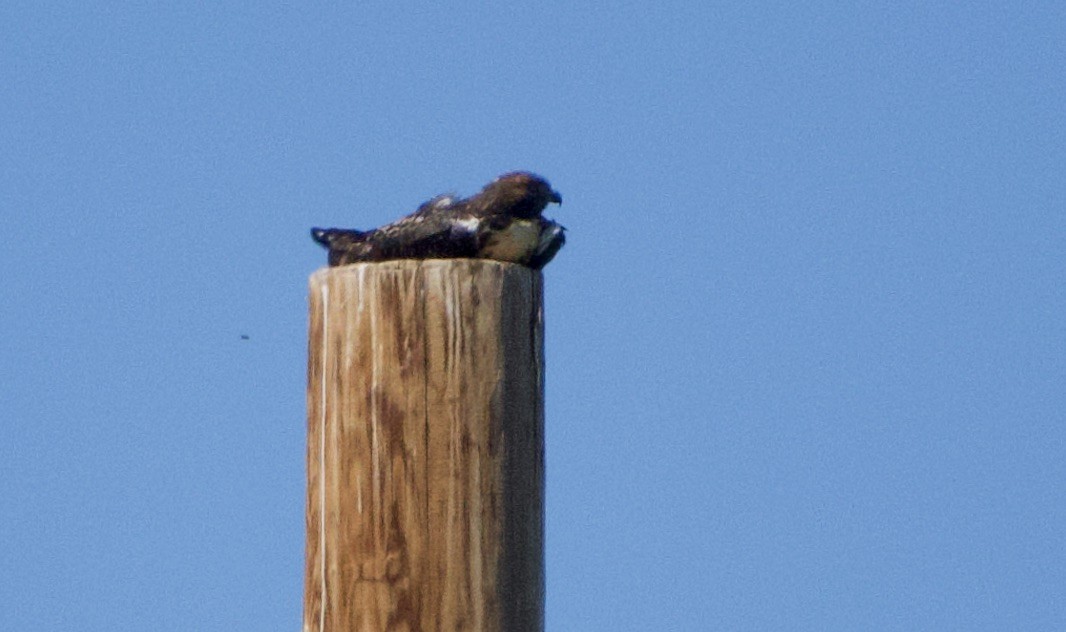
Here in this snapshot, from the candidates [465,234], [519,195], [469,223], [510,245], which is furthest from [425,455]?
[519,195]

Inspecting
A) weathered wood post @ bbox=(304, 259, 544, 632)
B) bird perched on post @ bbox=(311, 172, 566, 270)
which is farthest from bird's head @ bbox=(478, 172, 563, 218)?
weathered wood post @ bbox=(304, 259, 544, 632)

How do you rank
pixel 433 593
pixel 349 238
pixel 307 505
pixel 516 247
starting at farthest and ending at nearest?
pixel 349 238, pixel 516 247, pixel 307 505, pixel 433 593

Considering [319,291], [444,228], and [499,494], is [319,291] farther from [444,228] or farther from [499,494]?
[444,228]

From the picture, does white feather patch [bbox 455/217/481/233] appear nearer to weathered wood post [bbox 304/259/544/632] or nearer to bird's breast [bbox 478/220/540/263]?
bird's breast [bbox 478/220/540/263]

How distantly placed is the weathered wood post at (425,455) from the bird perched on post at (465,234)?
615 mm

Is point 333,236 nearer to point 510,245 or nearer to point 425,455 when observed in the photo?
point 510,245

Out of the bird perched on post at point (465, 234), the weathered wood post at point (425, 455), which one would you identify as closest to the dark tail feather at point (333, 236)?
the bird perched on post at point (465, 234)

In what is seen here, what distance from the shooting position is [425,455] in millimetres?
2980

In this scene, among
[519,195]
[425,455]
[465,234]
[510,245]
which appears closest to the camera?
[425,455]

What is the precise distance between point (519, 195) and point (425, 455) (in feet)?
6.28

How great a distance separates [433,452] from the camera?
2.98 m

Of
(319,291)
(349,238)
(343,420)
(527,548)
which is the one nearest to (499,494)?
(527,548)

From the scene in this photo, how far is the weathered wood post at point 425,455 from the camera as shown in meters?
2.98

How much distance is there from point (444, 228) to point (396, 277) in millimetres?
977
